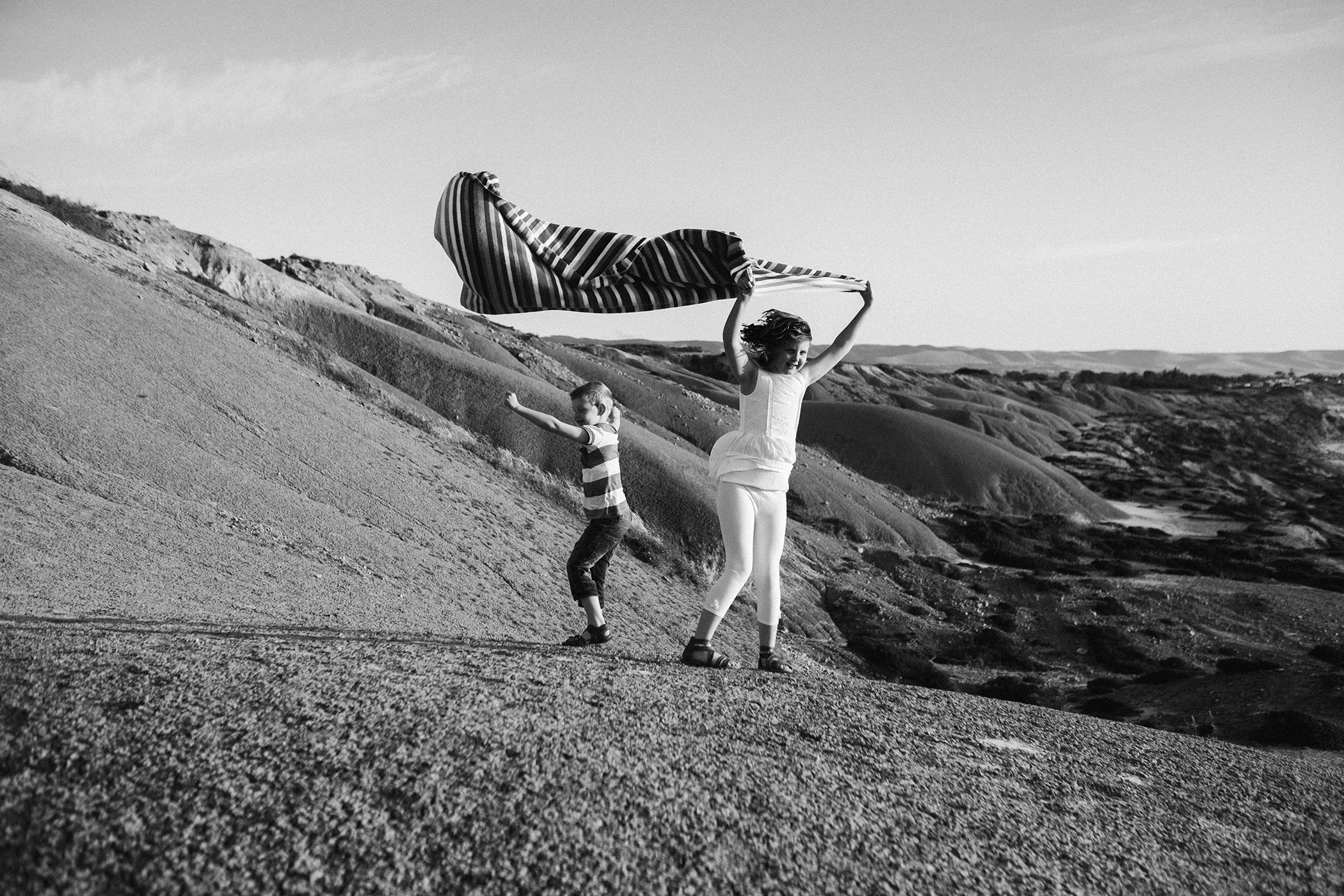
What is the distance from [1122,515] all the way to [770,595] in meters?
44.0

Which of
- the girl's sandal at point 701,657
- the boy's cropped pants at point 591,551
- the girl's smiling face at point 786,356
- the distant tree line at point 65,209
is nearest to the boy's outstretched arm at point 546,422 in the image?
the boy's cropped pants at point 591,551

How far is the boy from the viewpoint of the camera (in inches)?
277

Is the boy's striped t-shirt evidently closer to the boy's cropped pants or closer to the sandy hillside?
the boy's cropped pants

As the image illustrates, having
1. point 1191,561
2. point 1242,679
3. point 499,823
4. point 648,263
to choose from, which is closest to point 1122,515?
point 1191,561

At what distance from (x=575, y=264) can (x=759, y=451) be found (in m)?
2.05

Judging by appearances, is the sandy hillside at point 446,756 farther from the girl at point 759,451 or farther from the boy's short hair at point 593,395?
the boy's short hair at point 593,395

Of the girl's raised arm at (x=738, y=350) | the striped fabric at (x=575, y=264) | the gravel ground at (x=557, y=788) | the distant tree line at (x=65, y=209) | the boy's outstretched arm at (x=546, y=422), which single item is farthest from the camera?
the distant tree line at (x=65, y=209)

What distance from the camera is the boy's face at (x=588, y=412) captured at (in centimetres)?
704

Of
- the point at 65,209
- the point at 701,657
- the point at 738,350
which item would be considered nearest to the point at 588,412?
the point at 738,350

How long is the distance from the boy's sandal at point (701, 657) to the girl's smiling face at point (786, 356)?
1.84 m

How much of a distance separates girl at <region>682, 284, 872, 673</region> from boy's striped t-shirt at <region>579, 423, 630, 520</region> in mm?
1054

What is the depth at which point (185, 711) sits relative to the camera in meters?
4.24

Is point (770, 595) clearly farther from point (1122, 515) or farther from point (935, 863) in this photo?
point (1122, 515)

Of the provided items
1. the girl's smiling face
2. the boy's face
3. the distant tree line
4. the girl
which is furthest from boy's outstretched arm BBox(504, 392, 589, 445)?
the distant tree line
